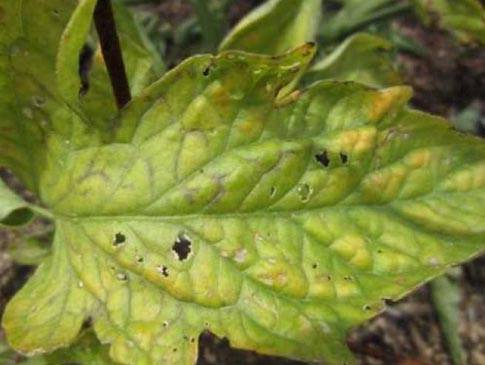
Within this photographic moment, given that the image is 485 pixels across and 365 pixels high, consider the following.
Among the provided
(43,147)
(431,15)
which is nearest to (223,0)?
(431,15)

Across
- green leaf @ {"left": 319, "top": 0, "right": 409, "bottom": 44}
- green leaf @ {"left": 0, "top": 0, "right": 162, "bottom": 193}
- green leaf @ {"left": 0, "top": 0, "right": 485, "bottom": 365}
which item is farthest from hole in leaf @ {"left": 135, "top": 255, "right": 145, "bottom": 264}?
green leaf @ {"left": 319, "top": 0, "right": 409, "bottom": 44}

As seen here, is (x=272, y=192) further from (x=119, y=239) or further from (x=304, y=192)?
(x=119, y=239)

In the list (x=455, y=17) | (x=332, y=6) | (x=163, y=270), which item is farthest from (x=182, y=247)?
(x=332, y=6)

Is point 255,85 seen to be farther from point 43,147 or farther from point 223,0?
point 223,0

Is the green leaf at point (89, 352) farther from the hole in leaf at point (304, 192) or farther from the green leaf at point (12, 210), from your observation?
the hole in leaf at point (304, 192)

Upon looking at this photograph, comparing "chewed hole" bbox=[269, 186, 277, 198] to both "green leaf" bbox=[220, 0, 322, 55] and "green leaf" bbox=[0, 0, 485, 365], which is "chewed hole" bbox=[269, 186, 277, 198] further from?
"green leaf" bbox=[220, 0, 322, 55]

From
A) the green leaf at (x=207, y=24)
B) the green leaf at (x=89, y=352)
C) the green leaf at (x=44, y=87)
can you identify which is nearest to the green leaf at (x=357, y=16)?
the green leaf at (x=207, y=24)
